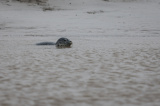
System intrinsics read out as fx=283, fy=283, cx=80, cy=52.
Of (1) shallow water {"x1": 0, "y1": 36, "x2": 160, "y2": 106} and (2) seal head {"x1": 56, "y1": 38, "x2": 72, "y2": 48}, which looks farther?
(2) seal head {"x1": 56, "y1": 38, "x2": 72, "y2": 48}

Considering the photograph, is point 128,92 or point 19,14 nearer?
point 128,92

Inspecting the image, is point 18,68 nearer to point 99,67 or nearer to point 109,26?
point 99,67

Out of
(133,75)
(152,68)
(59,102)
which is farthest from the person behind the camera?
(152,68)

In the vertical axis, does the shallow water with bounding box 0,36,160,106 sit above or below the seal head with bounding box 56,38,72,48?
above

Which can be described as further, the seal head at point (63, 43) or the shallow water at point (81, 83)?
the seal head at point (63, 43)

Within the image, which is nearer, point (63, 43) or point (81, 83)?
point (81, 83)

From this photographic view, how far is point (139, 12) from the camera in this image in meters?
20.7

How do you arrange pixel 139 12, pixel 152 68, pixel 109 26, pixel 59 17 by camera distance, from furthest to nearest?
1. pixel 139 12
2. pixel 59 17
3. pixel 109 26
4. pixel 152 68

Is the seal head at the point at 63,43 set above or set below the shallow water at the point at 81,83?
below

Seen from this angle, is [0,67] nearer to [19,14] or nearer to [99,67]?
[99,67]

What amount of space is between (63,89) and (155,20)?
15373 millimetres

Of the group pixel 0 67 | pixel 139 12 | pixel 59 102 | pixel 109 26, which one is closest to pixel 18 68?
pixel 0 67

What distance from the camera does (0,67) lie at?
4.30 m

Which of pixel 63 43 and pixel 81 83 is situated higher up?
pixel 81 83
